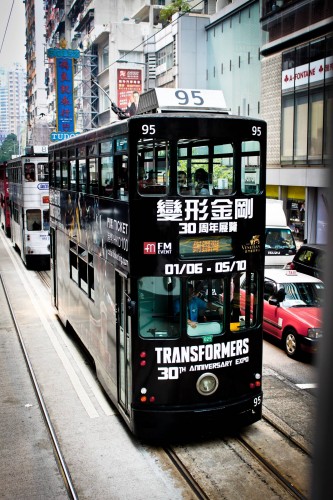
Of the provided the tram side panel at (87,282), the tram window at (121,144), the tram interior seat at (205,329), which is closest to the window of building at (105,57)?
the tram side panel at (87,282)

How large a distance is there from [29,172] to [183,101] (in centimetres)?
1485

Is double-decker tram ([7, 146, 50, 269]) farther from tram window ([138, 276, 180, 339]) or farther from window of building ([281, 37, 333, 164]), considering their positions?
tram window ([138, 276, 180, 339])

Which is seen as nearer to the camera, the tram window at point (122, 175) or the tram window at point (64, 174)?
the tram window at point (122, 175)

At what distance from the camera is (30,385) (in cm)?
1020

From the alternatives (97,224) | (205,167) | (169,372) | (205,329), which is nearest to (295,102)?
(97,224)

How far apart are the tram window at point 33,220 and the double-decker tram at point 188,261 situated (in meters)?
14.5

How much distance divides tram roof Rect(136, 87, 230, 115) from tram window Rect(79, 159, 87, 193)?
248 cm

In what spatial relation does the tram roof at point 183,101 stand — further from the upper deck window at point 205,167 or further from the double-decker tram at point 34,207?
the double-decker tram at point 34,207

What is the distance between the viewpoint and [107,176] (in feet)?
27.6

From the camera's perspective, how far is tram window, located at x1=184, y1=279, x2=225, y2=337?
738cm

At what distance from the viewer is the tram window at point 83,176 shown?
10.1 m

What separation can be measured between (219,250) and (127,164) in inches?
60.4

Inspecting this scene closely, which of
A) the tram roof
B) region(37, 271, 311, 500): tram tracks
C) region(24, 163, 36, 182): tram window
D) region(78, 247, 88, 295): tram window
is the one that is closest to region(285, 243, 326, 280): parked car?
region(78, 247, 88, 295): tram window

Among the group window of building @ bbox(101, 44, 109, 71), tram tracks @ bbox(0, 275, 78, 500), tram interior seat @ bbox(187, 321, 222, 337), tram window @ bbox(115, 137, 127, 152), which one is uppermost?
window of building @ bbox(101, 44, 109, 71)
